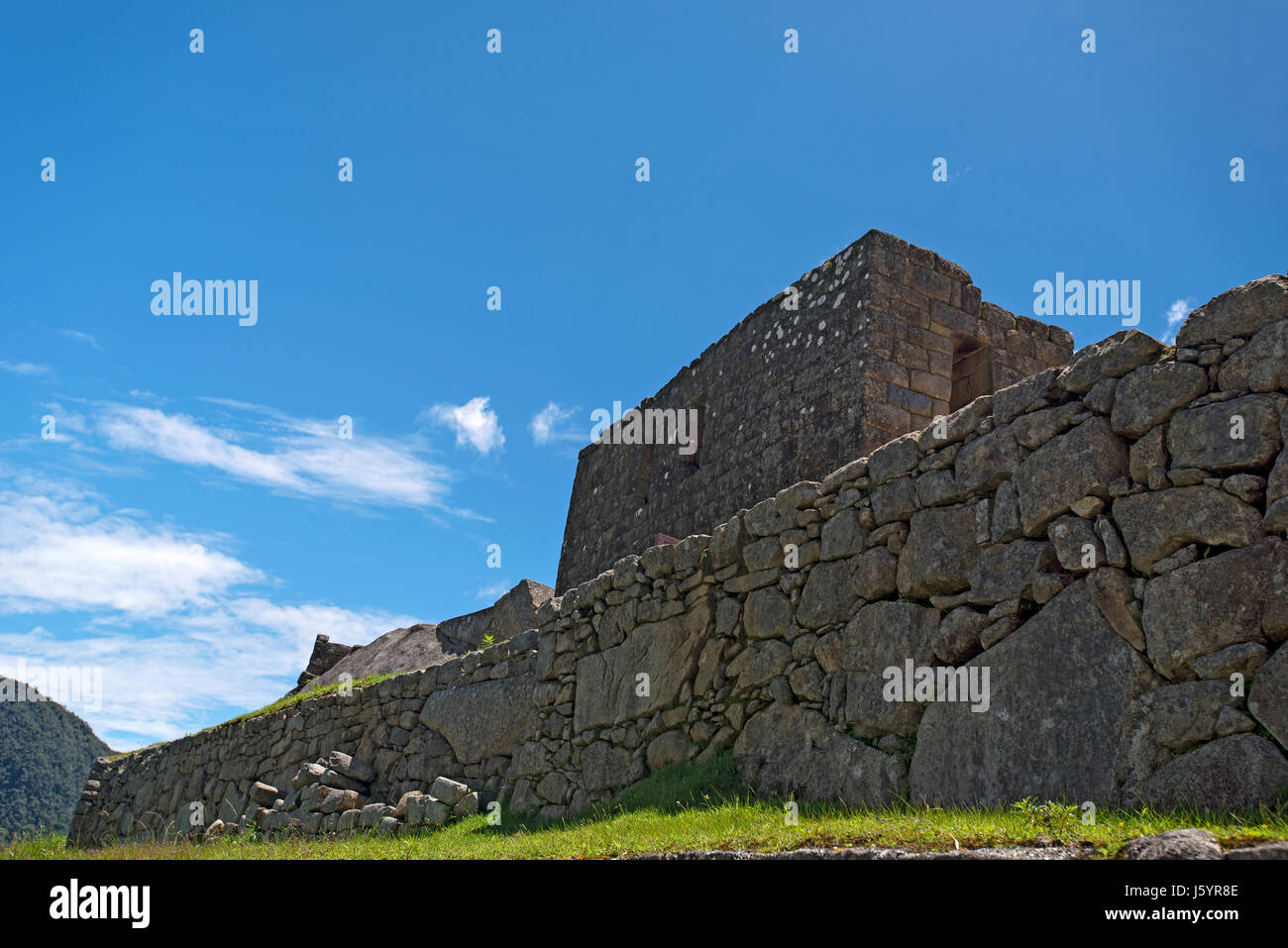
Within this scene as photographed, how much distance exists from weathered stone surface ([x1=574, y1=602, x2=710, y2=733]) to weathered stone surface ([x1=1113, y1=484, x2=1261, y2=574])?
3067 millimetres

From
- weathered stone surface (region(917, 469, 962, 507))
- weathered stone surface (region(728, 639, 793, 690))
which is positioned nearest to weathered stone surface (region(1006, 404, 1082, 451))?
weathered stone surface (region(917, 469, 962, 507))

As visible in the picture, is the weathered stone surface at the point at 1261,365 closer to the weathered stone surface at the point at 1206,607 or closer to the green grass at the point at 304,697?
the weathered stone surface at the point at 1206,607

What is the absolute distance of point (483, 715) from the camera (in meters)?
9.70

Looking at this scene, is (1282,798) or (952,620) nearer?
(1282,798)

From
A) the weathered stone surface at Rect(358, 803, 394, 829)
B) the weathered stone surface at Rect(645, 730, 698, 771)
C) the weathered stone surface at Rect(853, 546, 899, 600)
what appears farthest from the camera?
the weathered stone surface at Rect(358, 803, 394, 829)

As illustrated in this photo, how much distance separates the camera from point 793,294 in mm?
9922

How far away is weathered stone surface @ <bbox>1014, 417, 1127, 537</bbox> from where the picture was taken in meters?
4.77

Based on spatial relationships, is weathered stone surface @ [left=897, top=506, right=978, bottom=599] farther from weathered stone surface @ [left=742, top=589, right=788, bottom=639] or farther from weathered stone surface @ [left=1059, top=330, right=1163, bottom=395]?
weathered stone surface @ [left=742, top=589, right=788, bottom=639]

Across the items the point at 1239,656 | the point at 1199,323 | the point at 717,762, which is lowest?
the point at 717,762
